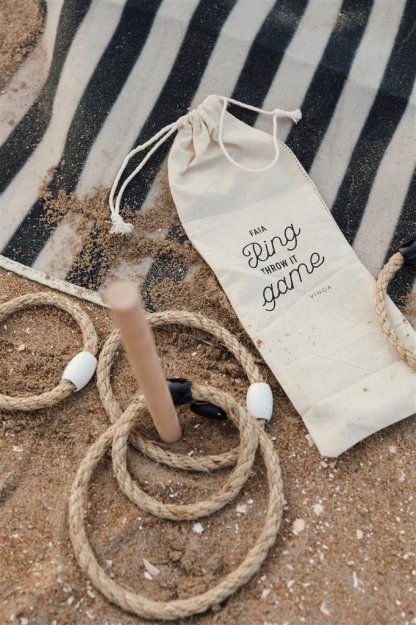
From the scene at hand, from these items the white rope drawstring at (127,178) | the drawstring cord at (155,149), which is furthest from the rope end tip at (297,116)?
the white rope drawstring at (127,178)

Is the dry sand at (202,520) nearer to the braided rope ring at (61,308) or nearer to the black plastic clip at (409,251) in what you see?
the braided rope ring at (61,308)

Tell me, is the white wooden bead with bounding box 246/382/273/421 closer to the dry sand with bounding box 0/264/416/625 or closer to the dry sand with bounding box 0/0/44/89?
the dry sand with bounding box 0/264/416/625

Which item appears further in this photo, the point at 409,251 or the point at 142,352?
the point at 409,251

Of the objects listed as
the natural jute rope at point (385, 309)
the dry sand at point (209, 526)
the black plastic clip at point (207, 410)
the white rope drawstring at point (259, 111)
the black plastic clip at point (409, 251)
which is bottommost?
the dry sand at point (209, 526)

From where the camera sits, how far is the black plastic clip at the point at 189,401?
3.66ft

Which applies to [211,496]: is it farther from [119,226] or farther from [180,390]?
[119,226]

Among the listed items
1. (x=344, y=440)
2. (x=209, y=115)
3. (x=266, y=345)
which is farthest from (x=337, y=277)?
(x=209, y=115)

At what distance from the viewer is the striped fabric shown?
4.83 ft

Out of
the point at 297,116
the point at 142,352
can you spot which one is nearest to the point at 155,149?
the point at 297,116

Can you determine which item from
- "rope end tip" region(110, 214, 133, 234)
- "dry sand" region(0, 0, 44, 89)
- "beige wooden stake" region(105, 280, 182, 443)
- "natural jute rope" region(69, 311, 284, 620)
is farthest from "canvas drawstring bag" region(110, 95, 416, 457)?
"dry sand" region(0, 0, 44, 89)

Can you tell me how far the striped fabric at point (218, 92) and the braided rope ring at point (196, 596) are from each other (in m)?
0.43

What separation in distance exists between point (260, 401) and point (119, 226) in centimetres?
51

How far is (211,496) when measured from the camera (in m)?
1.14

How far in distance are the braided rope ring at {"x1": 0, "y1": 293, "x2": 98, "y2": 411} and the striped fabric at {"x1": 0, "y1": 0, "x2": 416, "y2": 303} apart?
0.10m
